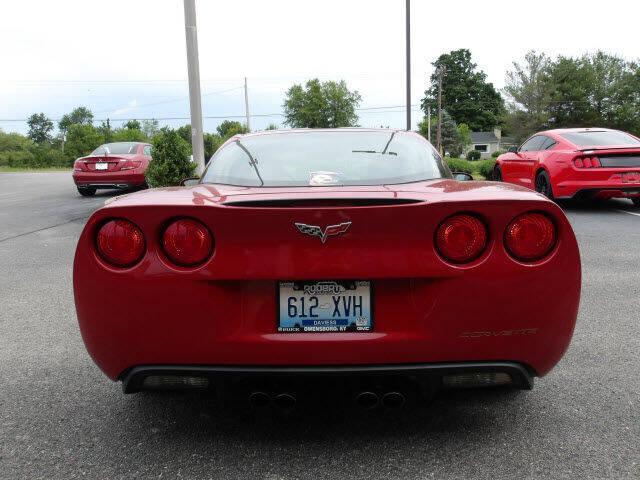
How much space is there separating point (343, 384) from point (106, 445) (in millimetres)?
1053

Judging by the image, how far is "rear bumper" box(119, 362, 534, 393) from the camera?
2.16m

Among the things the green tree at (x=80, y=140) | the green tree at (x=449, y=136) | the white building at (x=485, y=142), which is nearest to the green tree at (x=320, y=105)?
the green tree at (x=449, y=136)

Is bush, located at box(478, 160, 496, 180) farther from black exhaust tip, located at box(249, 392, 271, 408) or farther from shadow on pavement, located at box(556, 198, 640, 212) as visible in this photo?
black exhaust tip, located at box(249, 392, 271, 408)

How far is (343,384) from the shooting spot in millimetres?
2221

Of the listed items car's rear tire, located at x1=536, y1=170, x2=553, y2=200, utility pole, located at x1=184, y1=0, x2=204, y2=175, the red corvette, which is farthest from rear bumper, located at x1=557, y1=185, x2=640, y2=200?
the red corvette

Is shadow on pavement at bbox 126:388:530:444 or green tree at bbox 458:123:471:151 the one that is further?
green tree at bbox 458:123:471:151

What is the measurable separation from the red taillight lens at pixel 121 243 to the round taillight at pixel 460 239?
111 cm

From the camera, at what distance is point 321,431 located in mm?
2545

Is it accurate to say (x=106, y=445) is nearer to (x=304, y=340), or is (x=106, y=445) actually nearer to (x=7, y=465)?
(x=7, y=465)

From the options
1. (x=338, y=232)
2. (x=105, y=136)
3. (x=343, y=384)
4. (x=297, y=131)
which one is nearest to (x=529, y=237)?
(x=338, y=232)

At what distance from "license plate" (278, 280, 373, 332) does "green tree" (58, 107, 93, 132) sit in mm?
138190

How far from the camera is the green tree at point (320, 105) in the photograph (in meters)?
85.5

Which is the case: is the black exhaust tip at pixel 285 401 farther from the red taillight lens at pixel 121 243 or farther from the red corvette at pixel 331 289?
the red taillight lens at pixel 121 243

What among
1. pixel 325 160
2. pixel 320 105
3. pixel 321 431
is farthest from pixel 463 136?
pixel 321 431
